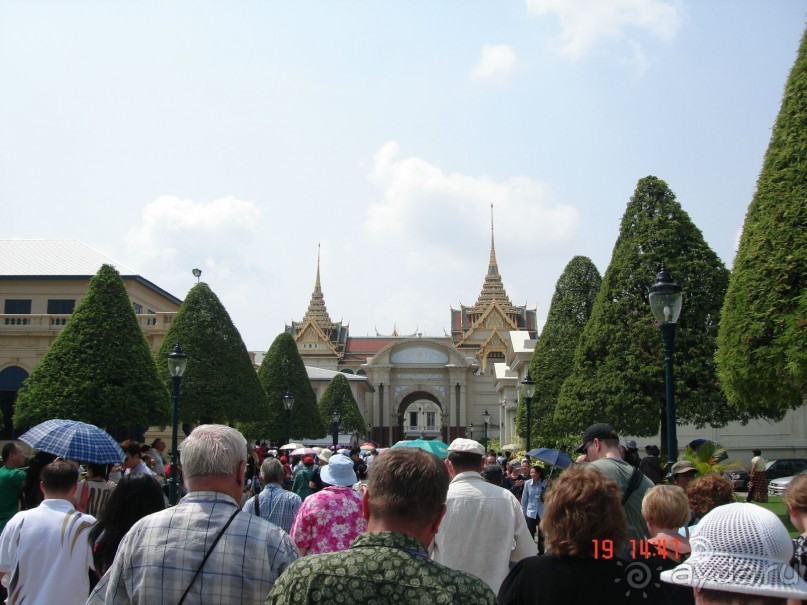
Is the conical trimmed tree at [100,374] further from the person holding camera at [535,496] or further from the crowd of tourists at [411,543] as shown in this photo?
the crowd of tourists at [411,543]

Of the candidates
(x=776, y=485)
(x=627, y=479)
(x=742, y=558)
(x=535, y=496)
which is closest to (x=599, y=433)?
(x=627, y=479)

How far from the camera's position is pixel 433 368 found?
10169 cm

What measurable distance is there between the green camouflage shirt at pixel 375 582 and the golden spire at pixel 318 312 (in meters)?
127

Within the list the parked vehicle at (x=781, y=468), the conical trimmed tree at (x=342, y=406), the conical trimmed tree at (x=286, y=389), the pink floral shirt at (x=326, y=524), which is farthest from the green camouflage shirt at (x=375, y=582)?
the conical trimmed tree at (x=342, y=406)

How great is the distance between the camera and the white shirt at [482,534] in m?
5.90

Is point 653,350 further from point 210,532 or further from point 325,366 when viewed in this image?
point 325,366

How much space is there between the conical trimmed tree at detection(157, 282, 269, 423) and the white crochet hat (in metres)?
32.4

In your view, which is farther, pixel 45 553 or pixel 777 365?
pixel 777 365

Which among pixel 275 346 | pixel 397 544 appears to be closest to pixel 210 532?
pixel 397 544

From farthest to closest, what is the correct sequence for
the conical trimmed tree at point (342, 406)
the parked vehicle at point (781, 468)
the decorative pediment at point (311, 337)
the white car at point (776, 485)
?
the decorative pediment at point (311, 337) < the conical trimmed tree at point (342, 406) < the parked vehicle at point (781, 468) < the white car at point (776, 485)

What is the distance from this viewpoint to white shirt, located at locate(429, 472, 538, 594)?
5902 millimetres

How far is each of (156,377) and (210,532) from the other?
87.7 feet

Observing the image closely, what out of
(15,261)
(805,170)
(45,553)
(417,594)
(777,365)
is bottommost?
(45,553)

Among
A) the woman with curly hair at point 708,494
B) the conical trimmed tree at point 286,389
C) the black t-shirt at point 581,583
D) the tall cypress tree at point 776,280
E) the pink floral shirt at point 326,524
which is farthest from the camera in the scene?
the conical trimmed tree at point 286,389
